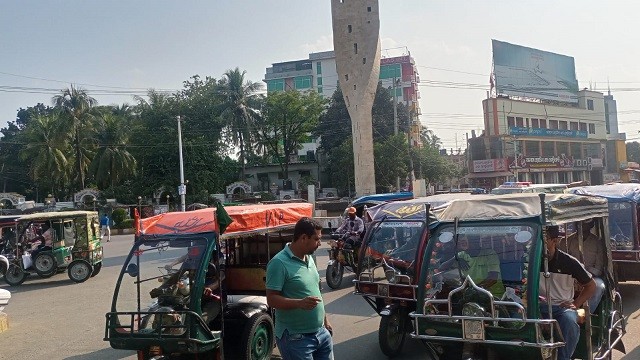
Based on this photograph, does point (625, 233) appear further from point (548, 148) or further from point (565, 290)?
point (548, 148)

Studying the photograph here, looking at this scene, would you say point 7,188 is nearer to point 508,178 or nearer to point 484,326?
point 508,178

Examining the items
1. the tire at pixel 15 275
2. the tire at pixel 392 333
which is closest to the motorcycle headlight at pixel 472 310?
the tire at pixel 392 333

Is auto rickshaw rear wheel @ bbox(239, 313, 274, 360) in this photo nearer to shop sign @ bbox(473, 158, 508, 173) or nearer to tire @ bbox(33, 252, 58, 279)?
tire @ bbox(33, 252, 58, 279)

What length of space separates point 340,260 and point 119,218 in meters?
28.1

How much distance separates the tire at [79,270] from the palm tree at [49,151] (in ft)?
108

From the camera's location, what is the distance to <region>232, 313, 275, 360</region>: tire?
256 inches

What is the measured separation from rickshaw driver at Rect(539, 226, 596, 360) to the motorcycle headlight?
592 mm

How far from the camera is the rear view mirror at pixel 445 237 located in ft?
17.8

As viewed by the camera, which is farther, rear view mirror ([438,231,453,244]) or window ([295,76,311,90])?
window ([295,76,311,90])

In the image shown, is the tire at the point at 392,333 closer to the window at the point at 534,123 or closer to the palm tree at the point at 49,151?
the palm tree at the point at 49,151

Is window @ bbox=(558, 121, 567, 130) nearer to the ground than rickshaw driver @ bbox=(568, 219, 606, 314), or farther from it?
farther from it

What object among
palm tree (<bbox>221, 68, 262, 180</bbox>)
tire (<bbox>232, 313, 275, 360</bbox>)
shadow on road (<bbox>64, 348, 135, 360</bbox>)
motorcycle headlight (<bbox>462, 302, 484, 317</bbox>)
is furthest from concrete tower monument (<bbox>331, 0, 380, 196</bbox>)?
motorcycle headlight (<bbox>462, 302, 484, 317</bbox>)

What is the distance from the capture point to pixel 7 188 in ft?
204

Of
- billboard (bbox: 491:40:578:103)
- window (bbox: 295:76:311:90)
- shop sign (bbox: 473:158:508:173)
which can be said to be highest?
window (bbox: 295:76:311:90)
